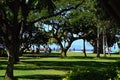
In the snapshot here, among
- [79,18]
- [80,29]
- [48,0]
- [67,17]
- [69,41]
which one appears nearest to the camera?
[48,0]

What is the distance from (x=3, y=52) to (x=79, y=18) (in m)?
11.9

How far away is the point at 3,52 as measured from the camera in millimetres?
58469

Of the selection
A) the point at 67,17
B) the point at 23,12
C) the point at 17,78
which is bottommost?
the point at 17,78

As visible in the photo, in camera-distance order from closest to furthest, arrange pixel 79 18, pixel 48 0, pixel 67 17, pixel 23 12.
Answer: pixel 48 0 → pixel 23 12 → pixel 79 18 → pixel 67 17

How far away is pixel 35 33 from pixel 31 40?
1287 millimetres

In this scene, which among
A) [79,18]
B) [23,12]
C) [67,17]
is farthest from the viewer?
[67,17]

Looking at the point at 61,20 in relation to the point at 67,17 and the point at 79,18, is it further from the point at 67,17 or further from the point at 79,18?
the point at 79,18

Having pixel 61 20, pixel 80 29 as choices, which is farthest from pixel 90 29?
pixel 61 20

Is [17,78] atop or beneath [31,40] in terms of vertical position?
beneath

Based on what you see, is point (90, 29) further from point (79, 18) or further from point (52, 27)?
point (79, 18)

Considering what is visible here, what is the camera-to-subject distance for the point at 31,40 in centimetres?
6706

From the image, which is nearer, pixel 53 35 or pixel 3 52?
pixel 3 52

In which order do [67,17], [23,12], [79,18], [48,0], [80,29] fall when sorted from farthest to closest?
[80,29]
[67,17]
[79,18]
[23,12]
[48,0]

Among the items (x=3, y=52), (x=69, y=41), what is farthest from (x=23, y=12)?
(x=69, y=41)
